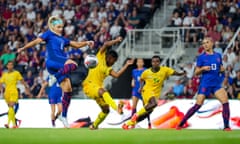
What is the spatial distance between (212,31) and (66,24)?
23.9 feet

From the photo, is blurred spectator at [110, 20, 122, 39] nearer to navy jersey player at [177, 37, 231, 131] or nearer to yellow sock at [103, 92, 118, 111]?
navy jersey player at [177, 37, 231, 131]

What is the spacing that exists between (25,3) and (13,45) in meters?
2.81

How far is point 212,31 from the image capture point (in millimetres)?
29109

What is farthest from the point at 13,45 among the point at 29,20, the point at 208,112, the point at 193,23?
the point at 208,112

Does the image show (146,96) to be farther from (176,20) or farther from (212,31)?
(176,20)

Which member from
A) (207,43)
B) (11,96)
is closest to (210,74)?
(207,43)

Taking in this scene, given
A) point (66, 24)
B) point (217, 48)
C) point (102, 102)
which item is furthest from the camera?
point (66, 24)

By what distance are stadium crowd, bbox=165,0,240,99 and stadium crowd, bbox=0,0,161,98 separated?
7.10ft

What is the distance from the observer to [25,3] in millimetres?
35844

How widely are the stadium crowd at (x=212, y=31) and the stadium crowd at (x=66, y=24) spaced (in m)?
2.16

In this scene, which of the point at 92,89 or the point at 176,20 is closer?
the point at 92,89

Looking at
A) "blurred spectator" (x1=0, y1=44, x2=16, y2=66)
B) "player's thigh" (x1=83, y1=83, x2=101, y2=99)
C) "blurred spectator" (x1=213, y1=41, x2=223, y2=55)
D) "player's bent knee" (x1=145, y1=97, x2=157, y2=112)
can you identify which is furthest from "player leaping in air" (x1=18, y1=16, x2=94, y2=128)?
"blurred spectator" (x1=0, y1=44, x2=16, y2=66)

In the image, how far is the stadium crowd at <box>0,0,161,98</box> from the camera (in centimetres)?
3152

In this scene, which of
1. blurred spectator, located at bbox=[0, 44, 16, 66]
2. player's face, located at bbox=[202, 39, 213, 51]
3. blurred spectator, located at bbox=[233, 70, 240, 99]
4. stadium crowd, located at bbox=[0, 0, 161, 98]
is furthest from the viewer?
blurred spectator, located at bbox=[0, 44, 16, 66]
